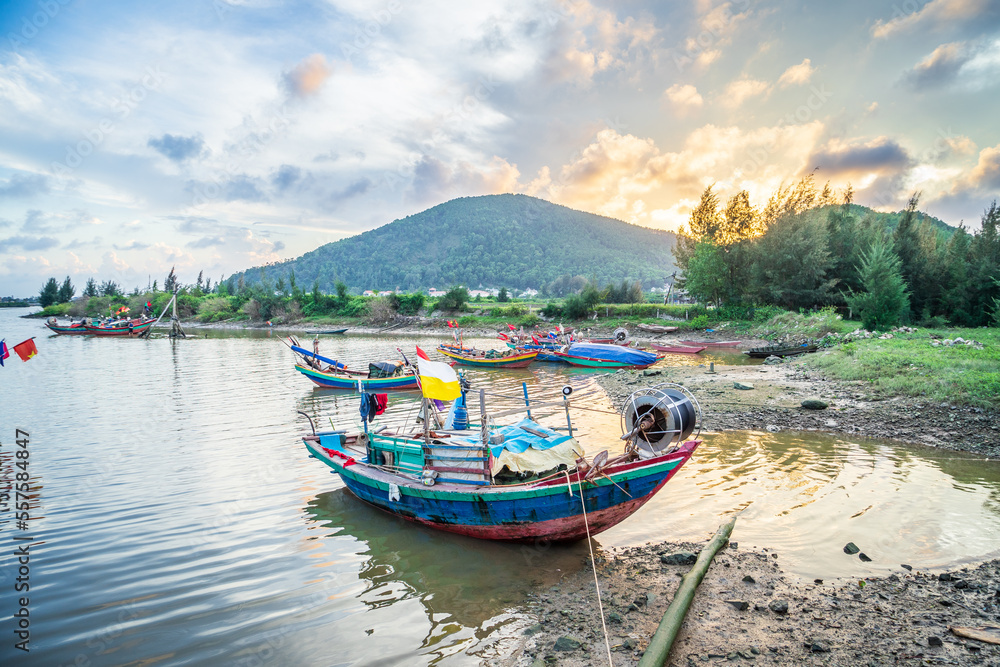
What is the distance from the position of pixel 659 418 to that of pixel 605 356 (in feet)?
66.5

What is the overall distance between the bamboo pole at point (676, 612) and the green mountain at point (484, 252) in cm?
13610

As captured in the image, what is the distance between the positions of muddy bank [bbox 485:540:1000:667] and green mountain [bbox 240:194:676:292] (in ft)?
447

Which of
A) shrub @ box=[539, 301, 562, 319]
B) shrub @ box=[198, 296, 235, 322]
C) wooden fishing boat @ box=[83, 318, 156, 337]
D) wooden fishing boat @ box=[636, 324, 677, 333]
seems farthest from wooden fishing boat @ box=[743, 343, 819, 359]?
shrub @ box=[198, 296, 235, 322]

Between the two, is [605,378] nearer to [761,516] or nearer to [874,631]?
[761,516]

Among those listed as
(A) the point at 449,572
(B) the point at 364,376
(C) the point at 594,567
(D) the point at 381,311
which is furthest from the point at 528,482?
(D) the point at 381,311

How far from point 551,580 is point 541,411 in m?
10.6

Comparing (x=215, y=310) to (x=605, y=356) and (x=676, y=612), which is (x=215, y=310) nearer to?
(x=605, y=356)

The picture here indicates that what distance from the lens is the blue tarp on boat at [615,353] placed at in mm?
27359

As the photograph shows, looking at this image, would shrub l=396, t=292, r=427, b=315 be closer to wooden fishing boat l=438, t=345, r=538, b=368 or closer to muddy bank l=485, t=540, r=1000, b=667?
wooden fishing boat l=438, t=345, r=538, b=368

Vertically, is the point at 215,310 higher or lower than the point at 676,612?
higher

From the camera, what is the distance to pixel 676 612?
5395mm

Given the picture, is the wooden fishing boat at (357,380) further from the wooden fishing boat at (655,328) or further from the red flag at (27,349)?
the wooden fishing boat at (655,328)

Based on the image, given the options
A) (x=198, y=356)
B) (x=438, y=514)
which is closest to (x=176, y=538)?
(x=438, y=514)

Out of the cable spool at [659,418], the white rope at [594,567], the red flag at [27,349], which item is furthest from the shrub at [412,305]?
the white rope at [594,567]
